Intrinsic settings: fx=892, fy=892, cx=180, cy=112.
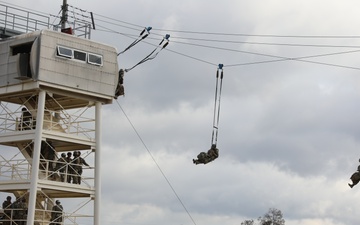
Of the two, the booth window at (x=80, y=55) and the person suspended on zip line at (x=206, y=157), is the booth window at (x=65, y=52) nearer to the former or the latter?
the booth window at (x=80, y=55)

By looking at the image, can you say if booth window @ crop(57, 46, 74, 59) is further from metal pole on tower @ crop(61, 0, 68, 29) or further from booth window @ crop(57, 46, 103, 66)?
metal pole on tower @ crop(61, 0, 68, 29)

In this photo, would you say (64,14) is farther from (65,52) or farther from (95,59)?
(95,59)

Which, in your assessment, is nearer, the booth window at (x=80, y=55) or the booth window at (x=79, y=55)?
the booth window at (x=80, y=55)

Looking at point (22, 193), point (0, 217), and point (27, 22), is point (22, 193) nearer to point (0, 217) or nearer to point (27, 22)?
point (0, 217)

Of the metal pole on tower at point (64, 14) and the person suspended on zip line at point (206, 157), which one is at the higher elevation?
the metal pole on tower at point (64, 14)

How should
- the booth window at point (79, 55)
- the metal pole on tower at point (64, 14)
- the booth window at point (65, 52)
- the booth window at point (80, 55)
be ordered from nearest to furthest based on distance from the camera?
the booth window at point (65, 52), the booth window at point (80, 55), the booth window at point (79, 55), the metal pole on tower at point (64, 14)

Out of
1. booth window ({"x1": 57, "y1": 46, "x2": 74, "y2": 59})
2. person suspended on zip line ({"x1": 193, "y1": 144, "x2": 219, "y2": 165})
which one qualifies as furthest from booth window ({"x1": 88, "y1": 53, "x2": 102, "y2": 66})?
person suspended on zip line ({"x1": 193, "y1": 144, "x2": 219, "y2": 165})

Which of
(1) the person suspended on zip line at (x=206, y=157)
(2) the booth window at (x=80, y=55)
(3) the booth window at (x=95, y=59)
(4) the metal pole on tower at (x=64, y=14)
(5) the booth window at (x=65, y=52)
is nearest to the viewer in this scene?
(1) the person suspended on zip line at (x=206, y=157)

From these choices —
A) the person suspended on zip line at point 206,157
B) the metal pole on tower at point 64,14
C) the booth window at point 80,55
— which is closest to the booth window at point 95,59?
the booth window at point 80,55

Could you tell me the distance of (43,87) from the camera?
165 feet

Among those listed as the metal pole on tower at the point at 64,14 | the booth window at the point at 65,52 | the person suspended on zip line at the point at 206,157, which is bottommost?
the person suspended on zip line at the point at 206,157

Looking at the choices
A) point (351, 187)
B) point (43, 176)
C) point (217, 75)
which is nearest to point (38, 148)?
point (43, 176)

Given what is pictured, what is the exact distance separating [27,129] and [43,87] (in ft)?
11.6

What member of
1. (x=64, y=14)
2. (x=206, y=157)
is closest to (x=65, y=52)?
(x=64, y=14)
